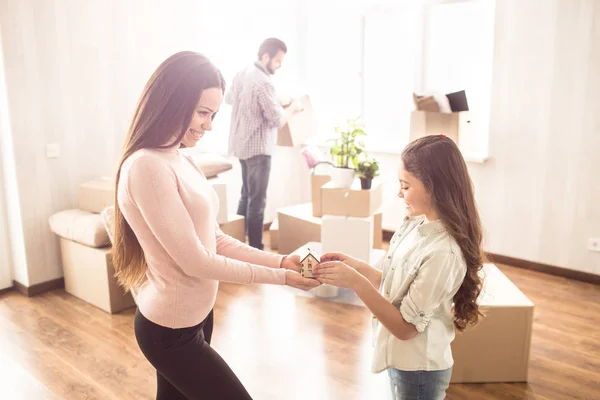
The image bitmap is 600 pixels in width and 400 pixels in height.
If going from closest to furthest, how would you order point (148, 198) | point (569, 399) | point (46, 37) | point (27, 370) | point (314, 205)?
point (148, 198), point (569, 399), point (27, 370), point (46, 37), point (314, 205)

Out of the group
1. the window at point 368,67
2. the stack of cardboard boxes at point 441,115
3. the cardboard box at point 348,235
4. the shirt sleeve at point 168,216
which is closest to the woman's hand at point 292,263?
the shirt sleeve at point 168,216

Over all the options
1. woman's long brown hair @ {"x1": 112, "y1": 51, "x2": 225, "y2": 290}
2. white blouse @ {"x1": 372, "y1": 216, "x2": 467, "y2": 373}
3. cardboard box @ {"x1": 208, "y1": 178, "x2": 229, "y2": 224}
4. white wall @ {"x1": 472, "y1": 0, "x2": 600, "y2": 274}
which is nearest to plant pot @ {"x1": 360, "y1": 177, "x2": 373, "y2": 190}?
cardboard box @ {"x1": 208, "y1": 178, "x2": 229, "y2": 224}

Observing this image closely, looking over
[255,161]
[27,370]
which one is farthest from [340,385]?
[255,161]

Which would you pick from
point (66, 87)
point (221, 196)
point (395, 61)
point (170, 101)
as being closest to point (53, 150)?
point (66, 87)

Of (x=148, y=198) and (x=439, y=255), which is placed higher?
(x=148, y=198)

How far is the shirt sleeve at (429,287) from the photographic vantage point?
4.37 ft

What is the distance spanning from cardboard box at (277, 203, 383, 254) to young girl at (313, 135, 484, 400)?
99.9 inches

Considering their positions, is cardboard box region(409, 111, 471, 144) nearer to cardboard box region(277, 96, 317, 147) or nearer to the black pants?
cardboard box region(277, 96, 317, 147)

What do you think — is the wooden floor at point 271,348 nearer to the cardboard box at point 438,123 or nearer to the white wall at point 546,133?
the white wall at point 546,133

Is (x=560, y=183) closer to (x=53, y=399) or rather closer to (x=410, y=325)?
(x=410, y=325)

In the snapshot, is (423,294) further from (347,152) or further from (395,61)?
(395,61)

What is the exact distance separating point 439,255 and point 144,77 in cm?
322

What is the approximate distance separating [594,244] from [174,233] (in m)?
3.35

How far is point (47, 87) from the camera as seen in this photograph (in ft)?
11.3
